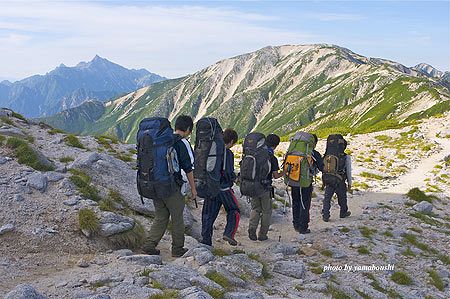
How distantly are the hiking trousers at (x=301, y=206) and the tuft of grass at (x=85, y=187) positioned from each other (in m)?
6.60

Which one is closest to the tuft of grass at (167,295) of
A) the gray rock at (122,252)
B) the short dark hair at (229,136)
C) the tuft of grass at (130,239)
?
the gray rock at (122,252)

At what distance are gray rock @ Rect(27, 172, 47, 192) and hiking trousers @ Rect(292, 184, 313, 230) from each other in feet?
26.3

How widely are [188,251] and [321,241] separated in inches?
211

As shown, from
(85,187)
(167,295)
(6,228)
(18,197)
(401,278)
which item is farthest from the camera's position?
(85,187)

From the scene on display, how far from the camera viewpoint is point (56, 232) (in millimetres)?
9234

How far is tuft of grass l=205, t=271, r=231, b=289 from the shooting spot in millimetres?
7590

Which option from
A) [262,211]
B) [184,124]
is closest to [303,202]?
[262,211]

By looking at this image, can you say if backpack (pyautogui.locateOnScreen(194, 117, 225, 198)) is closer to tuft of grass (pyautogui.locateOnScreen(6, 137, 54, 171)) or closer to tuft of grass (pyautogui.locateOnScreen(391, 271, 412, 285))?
tuft of grass (pyautogui.locateOnScreen(391, 271, 412, 285))

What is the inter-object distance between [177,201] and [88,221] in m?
2.35

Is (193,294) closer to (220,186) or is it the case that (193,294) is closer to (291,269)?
(291,269)

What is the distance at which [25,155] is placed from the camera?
1254 cm

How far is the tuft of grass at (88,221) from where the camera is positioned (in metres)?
9.39

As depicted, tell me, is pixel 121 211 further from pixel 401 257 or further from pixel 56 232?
pixel 401 257

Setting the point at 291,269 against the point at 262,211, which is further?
the point at 262,211
